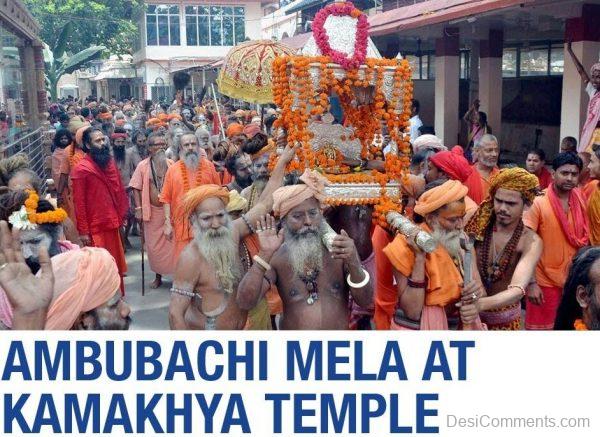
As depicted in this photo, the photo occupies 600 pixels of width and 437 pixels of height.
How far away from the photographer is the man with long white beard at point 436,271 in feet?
10.8

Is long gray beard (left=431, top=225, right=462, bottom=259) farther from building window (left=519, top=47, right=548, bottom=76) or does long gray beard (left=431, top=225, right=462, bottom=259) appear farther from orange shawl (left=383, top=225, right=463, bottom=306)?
building window (left=519, top=47, right=548, bottom=76)

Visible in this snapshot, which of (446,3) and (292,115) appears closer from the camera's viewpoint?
(292,115)

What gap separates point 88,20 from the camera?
33.6 metres

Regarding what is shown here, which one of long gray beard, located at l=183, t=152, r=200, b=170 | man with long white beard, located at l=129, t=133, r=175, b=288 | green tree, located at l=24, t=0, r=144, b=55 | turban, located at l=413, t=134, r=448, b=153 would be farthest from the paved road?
green tree, located at l=24, t=0, r=144, b=55

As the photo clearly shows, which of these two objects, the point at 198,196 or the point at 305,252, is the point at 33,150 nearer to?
the point at 198,196

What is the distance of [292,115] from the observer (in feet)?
14.2

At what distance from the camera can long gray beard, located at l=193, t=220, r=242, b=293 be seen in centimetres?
358

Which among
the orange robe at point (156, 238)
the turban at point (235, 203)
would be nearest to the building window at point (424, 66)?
the orange robe at point (156, 238)

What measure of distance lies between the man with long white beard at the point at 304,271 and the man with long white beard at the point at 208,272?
216mm

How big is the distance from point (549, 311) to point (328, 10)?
7.87 ft

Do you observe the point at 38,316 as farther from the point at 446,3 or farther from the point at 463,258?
the point at 446,3

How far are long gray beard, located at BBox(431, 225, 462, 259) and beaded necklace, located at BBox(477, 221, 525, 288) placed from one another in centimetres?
46

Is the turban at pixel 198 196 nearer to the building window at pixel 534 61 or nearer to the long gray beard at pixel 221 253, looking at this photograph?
the long gray beard at pixel 221 253

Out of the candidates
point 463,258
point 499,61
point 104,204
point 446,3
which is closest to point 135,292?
point 104,204
